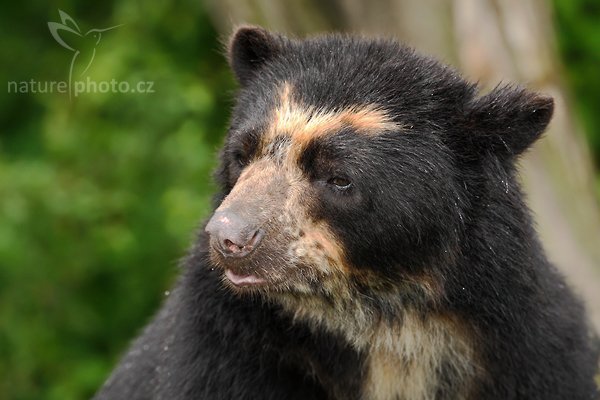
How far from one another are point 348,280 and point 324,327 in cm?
27

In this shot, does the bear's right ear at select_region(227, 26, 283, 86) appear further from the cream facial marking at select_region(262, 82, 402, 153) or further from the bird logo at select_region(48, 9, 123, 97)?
the bird logo at select_region(48, 9, 123, 97)

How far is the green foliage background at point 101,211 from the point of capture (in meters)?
8.70

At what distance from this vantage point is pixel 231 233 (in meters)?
4.15

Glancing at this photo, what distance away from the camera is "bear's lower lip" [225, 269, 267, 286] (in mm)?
4312

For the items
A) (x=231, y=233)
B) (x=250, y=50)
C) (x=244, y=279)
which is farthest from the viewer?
(x=250, y=50)

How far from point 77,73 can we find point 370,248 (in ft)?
18.9

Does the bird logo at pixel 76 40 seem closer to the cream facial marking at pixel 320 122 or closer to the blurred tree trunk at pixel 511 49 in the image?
the blurred tree trunk at pixel 511 49

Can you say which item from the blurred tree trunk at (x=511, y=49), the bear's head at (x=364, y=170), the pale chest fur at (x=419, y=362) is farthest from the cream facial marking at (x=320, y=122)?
the blurred tree trunk at (x=511, y=49)

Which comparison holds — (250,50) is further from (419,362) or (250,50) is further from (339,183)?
(419,362)

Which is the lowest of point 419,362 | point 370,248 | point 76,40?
point 76,40

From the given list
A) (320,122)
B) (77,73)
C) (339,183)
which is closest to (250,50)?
(320,122)

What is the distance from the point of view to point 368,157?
4.41 m

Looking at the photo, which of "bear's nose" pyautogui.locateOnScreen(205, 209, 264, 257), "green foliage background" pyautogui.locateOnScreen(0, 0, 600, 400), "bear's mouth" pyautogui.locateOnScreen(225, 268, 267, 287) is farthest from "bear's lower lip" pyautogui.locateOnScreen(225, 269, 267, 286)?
"green foliage background" pyautogui.locateOnScreen(0, 0, 600, 400)

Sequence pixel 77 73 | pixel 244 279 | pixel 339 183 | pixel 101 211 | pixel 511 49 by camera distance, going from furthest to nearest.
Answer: pixel 77 73 < pixel 101 211 < pixel 511 49 < pixel 339 183 < pixel 244 279
